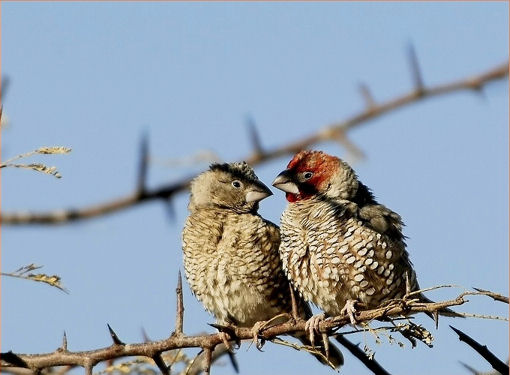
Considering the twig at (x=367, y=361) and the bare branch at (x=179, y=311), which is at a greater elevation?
the bare branch at (x=179, y=311)

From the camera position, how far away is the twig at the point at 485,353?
2529 millimetres

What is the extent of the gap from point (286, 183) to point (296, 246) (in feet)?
2.34

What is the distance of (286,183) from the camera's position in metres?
6.26

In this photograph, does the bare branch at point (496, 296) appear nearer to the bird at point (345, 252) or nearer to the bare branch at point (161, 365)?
the bare branch at point (161, 365)

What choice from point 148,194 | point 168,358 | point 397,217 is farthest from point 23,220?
point 397,217

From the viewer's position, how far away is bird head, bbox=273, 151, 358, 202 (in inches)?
243

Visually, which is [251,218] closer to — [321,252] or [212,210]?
[212,210]

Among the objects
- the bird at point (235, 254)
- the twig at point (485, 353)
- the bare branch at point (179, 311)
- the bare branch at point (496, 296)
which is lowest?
the twig at point (485, 353)

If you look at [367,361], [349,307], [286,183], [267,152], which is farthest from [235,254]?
[267,152]

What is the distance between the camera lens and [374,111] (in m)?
1.17

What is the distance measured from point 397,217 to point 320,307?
2.96 ft

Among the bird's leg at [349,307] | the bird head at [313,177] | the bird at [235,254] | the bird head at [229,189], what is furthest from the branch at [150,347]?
the bird head at [229,189]

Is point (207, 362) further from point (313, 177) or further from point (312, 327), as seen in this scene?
point (313, 177)

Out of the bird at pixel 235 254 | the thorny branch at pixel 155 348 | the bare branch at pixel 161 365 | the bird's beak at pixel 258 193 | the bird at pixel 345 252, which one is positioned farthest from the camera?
the bird's beak at pixel 258 193
